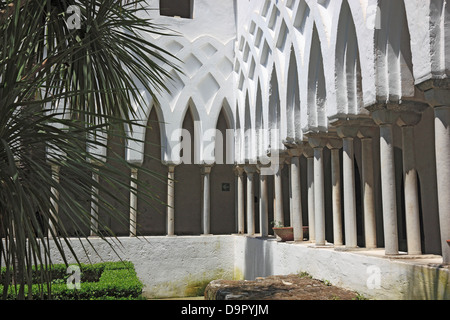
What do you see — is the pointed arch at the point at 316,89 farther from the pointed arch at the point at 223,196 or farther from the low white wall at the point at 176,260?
the pointed arch at the point at 223,196

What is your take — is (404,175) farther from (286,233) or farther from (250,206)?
(250,206)

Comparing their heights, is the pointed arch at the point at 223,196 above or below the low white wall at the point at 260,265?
above

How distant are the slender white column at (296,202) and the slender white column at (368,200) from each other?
2.29 metres

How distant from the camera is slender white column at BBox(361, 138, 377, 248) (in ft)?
21.8

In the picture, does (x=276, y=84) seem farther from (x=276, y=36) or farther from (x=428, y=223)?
(x=428, y=223)

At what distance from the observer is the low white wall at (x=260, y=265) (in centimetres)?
475

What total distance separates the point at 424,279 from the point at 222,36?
10629 mm

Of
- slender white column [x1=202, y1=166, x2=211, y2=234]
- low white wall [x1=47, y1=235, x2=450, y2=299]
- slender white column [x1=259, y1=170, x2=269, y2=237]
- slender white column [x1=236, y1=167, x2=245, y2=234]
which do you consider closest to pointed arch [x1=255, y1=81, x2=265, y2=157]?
slender white column [x1=259, y1=170, x2=269, y2=237]

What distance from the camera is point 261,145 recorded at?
437 inches

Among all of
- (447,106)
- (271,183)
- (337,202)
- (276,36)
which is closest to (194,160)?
(271,183)

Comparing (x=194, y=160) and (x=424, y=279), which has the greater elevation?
(x=194, y=160)

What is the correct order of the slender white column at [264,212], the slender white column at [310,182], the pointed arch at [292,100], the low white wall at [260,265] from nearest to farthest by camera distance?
the low white wall at [260,265], the slender white column at [310,182], the pointed arch at [292,100], the slender white column at [264,212]

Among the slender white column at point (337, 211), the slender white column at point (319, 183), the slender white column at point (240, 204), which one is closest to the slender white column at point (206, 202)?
the slender white column at point (240, 204)

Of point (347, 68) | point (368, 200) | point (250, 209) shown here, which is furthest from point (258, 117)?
point (368, 200)
